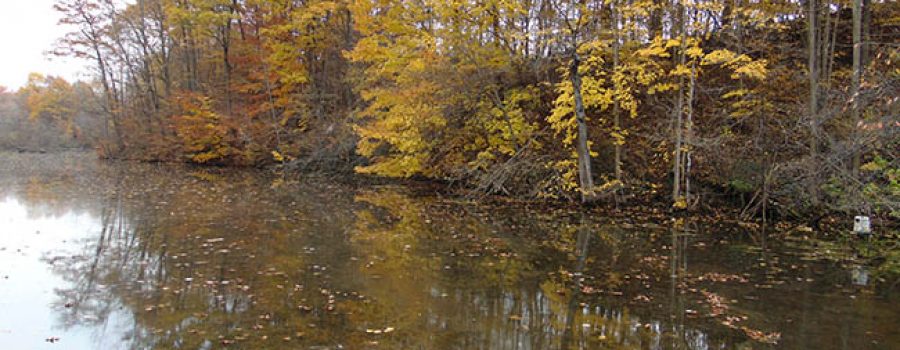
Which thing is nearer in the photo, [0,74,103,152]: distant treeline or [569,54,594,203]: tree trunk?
[569,54,594,203]: tree trunk

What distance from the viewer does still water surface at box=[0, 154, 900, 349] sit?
5633mm

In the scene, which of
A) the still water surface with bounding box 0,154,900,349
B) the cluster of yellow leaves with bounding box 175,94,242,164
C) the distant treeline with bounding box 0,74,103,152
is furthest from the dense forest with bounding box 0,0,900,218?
the distant treeline with bounding box 0,74,103,152

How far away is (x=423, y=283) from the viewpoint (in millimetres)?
7617

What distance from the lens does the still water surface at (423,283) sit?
5633 mm

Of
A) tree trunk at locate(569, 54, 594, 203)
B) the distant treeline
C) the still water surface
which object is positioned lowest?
the still water surface

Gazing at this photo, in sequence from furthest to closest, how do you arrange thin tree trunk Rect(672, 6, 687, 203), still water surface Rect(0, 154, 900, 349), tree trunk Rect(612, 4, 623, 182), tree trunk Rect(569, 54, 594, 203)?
tree trunk Rect(569, 54, 594, 203), tree trunk Rect(612, 4, 623, 182), thin tree trunk Rect(672, 6, 687, 203), still water surface Rect(0, 154, 900, 349)

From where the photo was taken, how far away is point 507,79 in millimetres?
17500

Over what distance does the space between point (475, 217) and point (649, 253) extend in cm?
490

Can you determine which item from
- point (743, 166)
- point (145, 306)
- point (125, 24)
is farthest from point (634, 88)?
point (125, 24)

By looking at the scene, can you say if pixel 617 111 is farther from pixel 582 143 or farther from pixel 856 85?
pixel 856 85

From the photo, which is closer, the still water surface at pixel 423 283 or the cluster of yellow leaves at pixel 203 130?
the still water surface at pixel 423 283

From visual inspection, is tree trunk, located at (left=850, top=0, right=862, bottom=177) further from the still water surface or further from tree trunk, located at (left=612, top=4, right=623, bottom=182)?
tree trunk, located at (left=612, top=4, right=623, bottom=182)

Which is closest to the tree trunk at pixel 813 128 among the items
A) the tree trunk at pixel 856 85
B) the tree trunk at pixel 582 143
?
the tree trunk at pixel 856 85

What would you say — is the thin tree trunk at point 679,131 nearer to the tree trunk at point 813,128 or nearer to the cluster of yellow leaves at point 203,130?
the tree trunk at point 813,128
